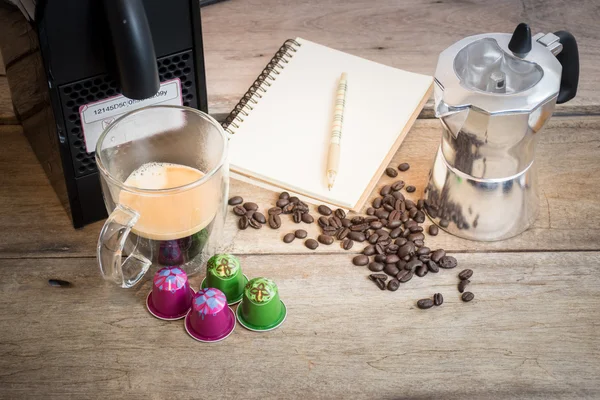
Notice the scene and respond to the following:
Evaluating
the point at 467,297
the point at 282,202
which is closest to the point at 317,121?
the point at 282,202

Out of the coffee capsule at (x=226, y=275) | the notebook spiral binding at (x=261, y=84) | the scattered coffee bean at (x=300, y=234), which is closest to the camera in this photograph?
the coffee capsule at (x=226, y=275)

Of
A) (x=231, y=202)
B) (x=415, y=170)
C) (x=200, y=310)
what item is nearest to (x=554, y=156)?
(x=415, y=170)

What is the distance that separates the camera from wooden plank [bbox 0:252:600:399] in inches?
37.6

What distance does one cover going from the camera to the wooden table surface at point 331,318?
0.96 m

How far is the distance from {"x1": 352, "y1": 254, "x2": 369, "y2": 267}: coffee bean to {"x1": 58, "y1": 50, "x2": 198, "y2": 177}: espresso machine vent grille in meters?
0.30

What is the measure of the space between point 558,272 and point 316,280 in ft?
1.01

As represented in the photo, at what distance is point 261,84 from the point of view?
1.33 meters

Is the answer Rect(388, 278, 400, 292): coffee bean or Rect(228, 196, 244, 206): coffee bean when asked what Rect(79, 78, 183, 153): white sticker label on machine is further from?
Rect(388, 278, 400, 292): coffee bean

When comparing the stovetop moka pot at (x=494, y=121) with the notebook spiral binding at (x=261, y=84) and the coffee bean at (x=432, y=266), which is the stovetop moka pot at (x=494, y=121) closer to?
the coffee bean at (x=432, y=266)

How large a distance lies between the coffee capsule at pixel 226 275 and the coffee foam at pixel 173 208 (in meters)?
0.05

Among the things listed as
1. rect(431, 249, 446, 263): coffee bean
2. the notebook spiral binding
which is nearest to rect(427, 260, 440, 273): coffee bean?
rect(431, 249, 446, 263): coffee bean

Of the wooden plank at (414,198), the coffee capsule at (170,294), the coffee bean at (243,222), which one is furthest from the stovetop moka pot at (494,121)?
the coffee capsule at (170,294)

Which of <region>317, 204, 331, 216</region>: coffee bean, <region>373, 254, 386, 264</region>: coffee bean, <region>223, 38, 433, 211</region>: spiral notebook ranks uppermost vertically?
<region>223, 38, 433, 211</region>: spiral notebook

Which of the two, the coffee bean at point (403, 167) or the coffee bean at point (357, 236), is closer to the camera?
the coffee bean at point (357, 236)
